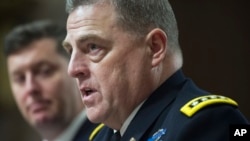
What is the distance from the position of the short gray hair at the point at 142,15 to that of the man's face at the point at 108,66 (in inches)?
0.9

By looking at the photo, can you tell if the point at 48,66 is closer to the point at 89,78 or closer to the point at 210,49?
the point at 89,78

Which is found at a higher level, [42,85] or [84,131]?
[42,85]

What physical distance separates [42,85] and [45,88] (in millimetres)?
20

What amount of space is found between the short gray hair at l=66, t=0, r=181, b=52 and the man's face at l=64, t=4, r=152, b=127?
0.07 feet

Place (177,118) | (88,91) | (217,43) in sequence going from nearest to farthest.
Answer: (177,118) < (88,91) < (217,43)

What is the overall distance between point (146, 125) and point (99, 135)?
32 cm

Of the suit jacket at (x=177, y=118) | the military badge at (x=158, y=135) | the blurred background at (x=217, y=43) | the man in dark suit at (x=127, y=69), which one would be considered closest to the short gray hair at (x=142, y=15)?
the man in dark suit at (x=127, y=69)

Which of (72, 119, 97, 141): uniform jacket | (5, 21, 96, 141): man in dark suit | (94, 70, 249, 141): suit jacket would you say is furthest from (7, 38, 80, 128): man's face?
A: (94, 70, 249, 141): suit jacket

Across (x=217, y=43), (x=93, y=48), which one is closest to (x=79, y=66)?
(x=93, y=48)

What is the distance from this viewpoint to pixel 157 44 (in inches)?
67.6

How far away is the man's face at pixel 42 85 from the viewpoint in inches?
99.7

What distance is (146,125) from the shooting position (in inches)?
65.7

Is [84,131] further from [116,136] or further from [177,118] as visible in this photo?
[177,118]

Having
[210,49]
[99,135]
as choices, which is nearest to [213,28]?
[210,49]
